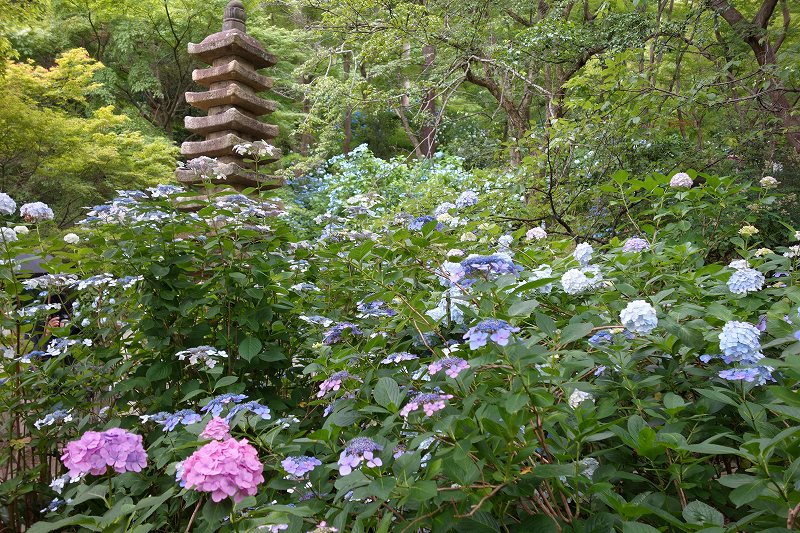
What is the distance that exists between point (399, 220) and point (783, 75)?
2.74 meters

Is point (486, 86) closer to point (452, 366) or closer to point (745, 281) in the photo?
point (745, 281)

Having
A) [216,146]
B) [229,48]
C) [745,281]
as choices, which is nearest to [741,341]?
[745,281]

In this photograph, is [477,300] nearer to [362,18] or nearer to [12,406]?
[12,406]

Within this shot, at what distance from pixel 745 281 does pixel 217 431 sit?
1371 mm

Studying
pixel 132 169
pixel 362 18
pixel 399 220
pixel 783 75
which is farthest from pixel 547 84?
pixel 132 169

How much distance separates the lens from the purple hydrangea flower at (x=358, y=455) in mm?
997

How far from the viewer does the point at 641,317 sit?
123cm

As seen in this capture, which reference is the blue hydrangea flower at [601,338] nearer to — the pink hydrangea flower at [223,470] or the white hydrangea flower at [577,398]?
the white hydrangea flower at [577,398]

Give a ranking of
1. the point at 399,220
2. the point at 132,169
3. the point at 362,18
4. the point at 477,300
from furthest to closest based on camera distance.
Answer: the point at 132,169 → the point at 362,18 → the point at 399,220 → the point at 477,300

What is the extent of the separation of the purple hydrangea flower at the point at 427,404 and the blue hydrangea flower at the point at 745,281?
37.1 inches

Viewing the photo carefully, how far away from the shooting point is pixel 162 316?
197cm

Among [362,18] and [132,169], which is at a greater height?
[362,18]

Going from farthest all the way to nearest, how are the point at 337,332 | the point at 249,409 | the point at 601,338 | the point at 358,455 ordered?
the point at 337,332 → the point at 601,338 → the point at 249,409 → the point at 358,455

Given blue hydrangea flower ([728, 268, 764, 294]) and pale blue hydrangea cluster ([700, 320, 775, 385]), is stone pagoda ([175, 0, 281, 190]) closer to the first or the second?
blue hydrangea flower ([728, 268, 764, 294])
